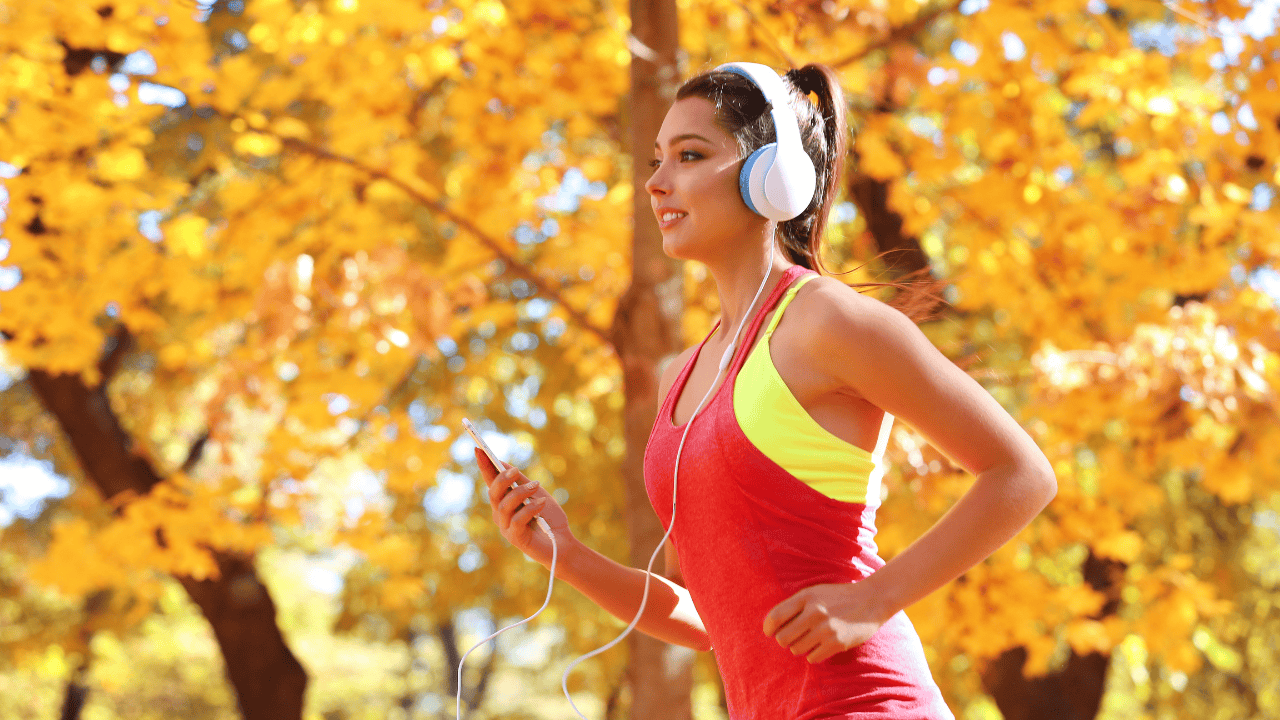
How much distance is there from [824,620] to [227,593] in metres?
7.54

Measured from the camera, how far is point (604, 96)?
5453mm

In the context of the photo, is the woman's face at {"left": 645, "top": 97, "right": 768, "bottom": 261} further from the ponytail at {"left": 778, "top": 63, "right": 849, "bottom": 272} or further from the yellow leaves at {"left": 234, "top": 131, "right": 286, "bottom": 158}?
the yellow leaves at {"left": 234, "top": 131, "right": 286, "bottom": 158}

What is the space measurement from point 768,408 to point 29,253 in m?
4.85

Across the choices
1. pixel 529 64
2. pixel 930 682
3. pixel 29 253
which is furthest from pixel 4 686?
pixel 930 682

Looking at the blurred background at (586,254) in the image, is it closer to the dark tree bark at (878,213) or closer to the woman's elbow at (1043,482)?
the dark tree bark at (878,213)

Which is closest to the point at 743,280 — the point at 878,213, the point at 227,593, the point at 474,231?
the point at 474,231

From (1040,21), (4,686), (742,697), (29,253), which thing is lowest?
(4,686)

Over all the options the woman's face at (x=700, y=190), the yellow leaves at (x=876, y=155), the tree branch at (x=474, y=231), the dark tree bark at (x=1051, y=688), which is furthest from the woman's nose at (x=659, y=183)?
the dark tree bark at (x=1051, y=688)

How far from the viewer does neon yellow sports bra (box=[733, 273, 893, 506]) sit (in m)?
1.40

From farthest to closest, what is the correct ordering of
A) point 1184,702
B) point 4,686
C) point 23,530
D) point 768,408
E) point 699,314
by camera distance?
1. point 4,686
2. point 23,530
3. point 1184,702
4. point 699,314
5. point 768,408

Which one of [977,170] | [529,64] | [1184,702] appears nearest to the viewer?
[529,64]

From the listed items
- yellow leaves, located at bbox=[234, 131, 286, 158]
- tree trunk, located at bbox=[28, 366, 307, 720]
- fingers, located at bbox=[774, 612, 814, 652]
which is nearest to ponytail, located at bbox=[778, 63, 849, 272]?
fingers, located at bbox=[774, 612, 814, 652]

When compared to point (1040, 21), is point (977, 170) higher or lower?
lower

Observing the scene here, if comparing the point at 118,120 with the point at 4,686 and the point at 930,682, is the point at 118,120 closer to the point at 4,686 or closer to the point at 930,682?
the point at 930,682
